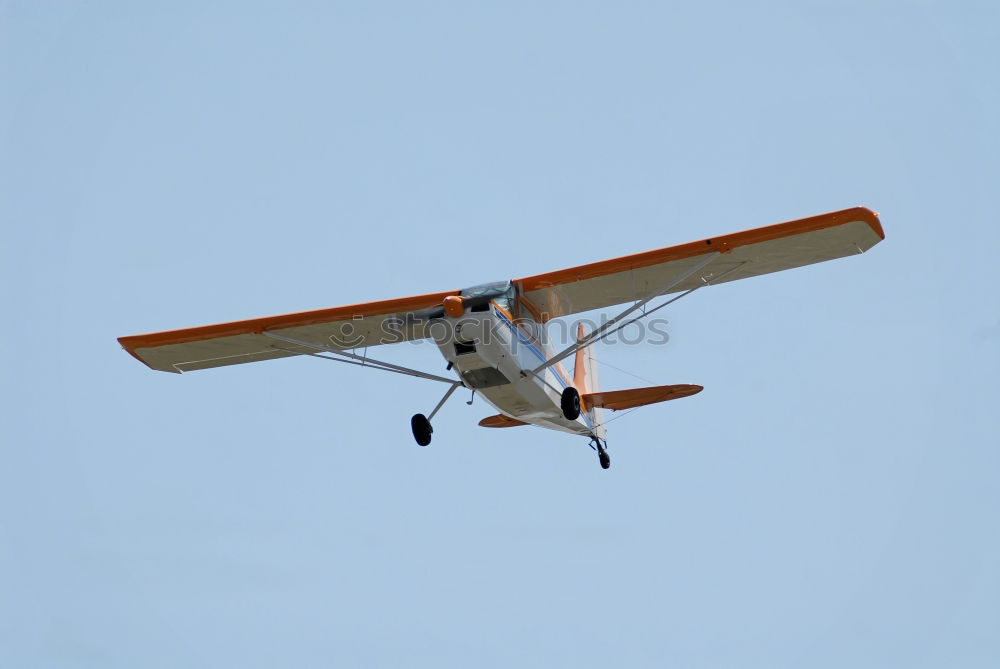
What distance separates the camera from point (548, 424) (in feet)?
61.8

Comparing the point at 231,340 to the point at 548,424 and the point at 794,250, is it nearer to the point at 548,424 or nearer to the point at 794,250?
the point at 548,424

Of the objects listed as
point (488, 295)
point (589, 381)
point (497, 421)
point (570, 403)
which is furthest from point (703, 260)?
point (589, 381)

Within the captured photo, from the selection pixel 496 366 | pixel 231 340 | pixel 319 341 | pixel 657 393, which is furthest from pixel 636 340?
pixel 231 340

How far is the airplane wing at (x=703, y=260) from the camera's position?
16547 millimetres

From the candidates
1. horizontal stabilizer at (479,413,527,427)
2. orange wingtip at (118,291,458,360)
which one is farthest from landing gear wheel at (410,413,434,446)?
horizontal stabilizer at (479,413,527,427)

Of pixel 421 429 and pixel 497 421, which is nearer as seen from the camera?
pixel 421 429

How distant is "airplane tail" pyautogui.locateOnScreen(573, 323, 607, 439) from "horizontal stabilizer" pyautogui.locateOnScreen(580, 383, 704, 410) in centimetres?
43

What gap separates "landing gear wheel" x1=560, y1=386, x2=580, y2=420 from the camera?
663 inches

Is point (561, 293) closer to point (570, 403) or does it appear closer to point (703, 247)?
point (570, 403)

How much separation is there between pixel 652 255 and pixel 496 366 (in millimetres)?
2450

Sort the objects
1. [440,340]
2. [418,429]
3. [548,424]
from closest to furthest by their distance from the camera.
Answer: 1. [440,340]
2. [418,429]
3. [548,424]

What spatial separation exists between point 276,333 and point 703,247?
600 centimetres

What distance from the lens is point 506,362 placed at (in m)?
16.6

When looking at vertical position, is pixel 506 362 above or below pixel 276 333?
below
